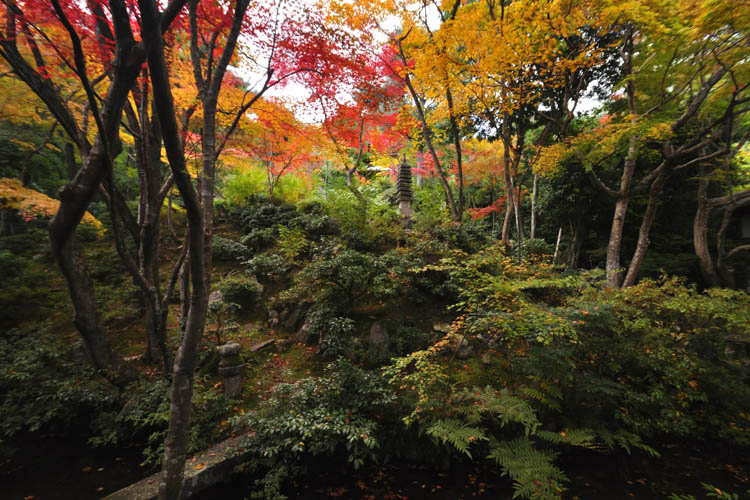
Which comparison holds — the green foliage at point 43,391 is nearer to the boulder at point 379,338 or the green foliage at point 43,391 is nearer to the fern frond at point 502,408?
the boulder at point 379,338

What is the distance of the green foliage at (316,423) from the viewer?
3.25m

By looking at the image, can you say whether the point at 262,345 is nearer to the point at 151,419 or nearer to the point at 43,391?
the point at 151,419

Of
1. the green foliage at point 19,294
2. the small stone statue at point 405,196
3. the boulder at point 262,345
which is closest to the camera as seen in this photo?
the green foliage at point 19,294

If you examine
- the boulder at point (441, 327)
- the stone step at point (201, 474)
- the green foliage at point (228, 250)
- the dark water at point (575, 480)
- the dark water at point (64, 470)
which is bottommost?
the dark water at point (575, 480)

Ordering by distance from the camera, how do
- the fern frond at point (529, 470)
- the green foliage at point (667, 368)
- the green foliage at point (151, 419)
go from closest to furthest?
1. the fern frond at point (529, 470)
2. the green foliage at point (667, 368)
3. the green foliage at point (151, 419)

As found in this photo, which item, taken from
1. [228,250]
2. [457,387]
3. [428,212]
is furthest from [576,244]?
[228,250]

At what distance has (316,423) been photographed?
11.0 feet

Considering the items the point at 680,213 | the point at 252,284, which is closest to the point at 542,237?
the point at 680,213

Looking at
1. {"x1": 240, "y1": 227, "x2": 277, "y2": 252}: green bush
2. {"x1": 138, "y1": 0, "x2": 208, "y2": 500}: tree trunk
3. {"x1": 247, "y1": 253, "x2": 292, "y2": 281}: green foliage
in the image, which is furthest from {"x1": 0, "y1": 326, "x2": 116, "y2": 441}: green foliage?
{"x1": 240, "y1": 227, "x2": 277, "y2": 252}: green bush

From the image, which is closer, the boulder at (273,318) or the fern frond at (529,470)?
the fern frond at (529,470)

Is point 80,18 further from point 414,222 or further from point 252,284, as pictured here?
point 414,222

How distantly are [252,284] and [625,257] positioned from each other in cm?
1253

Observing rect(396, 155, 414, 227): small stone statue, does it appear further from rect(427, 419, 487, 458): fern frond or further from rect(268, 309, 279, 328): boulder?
rect(427, 419, 487, 458): fern frond

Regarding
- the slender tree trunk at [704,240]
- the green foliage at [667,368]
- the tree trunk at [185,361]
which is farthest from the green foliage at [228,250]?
the slender tree trunk at [704,240]
